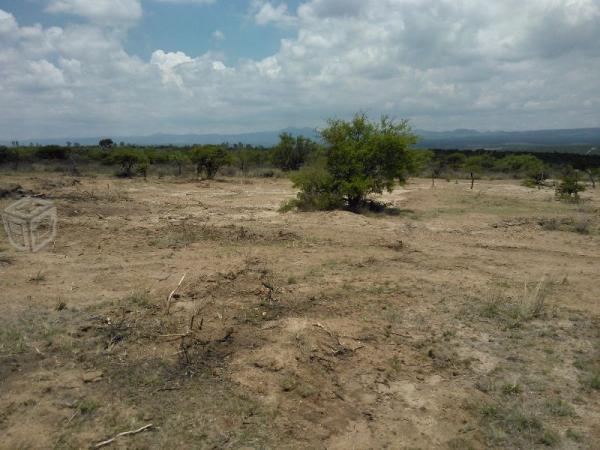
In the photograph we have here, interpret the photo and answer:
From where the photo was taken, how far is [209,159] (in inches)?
1121

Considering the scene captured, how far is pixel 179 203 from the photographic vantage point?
17016mm

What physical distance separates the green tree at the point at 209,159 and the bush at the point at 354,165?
43.2ft

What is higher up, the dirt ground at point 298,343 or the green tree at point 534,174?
the green tree at point 534,174

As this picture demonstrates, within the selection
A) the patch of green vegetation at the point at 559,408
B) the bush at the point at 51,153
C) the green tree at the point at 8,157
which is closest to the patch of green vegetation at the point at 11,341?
the patch of green vegetation at the point at 559,408

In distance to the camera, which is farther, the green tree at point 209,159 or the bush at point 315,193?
the green tree at point 209,159

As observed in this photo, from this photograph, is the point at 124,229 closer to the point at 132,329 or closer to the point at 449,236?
the point at 132,329

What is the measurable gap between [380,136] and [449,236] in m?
5.77

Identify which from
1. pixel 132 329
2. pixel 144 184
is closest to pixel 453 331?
pixel 132 329

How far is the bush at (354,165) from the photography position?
15.7m

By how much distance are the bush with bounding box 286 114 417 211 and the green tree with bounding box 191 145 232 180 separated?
43.2ft

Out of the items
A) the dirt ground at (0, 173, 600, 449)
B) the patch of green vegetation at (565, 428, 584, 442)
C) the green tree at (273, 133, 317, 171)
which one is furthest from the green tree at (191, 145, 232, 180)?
the patch of green vegetation at (565, 428, 584, 442)

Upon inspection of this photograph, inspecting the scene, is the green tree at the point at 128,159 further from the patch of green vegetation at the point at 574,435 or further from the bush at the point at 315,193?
the patch of green vegetation at the point at 574,435

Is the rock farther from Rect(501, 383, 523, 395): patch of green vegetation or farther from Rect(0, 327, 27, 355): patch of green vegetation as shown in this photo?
Rect(501, 383, 523, 395): patch of green vegetation

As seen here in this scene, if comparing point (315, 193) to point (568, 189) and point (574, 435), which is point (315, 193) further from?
point (574, 435)
